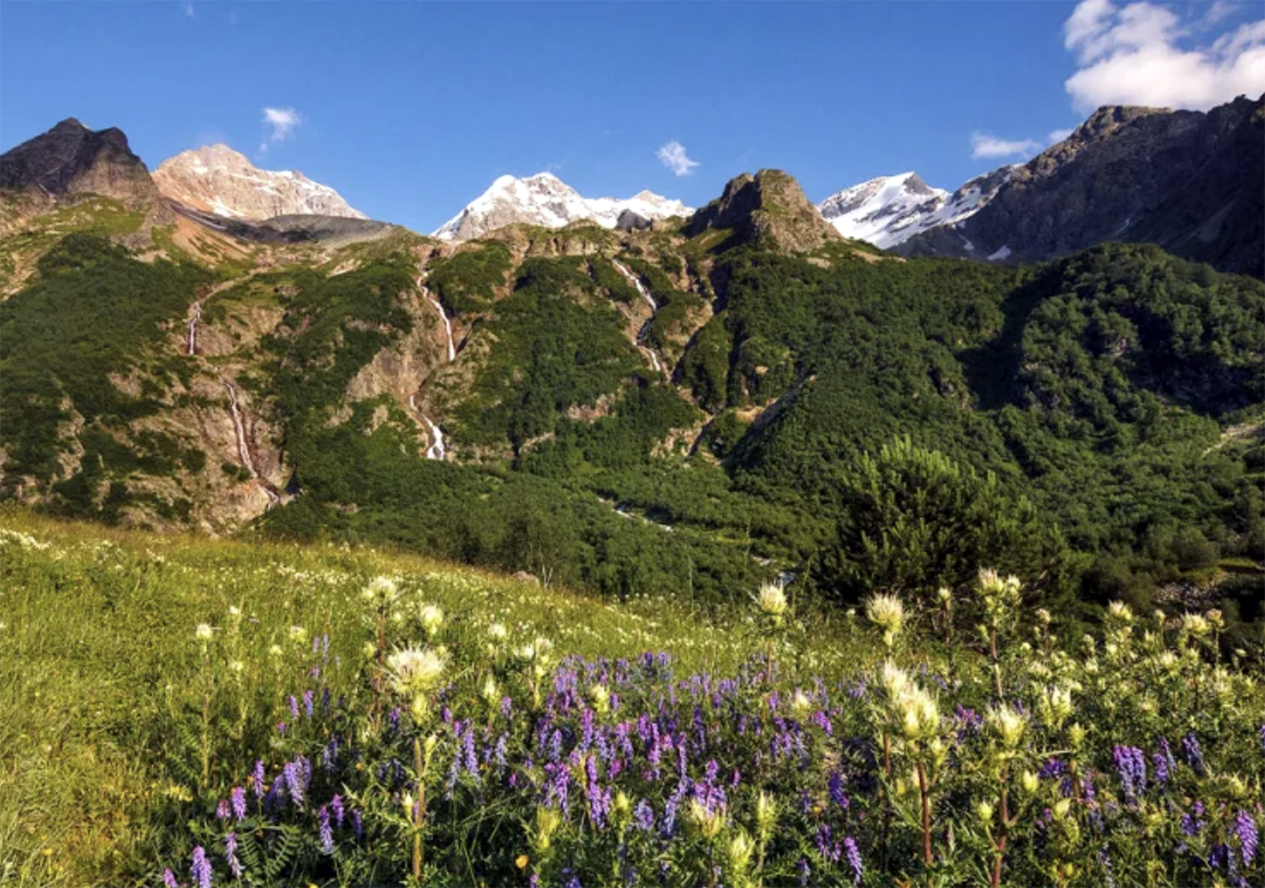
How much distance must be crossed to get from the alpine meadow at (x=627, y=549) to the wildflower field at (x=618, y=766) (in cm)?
3

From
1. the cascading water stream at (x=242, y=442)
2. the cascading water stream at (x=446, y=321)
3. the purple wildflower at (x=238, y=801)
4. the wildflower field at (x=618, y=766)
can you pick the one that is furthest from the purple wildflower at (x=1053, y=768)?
the cascading water stream at (x=446, y=321)

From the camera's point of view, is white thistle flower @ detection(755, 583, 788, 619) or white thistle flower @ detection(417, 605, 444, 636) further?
white thistle flower @ detection(755, 583, 788, 619)

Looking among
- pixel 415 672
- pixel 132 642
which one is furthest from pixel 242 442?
pixel 415 672

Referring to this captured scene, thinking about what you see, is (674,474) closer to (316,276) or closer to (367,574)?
(316,276)

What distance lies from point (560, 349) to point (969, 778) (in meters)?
131

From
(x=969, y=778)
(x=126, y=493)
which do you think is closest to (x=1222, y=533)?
(x=969, y=778)

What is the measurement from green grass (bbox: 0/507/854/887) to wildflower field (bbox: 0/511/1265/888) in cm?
3

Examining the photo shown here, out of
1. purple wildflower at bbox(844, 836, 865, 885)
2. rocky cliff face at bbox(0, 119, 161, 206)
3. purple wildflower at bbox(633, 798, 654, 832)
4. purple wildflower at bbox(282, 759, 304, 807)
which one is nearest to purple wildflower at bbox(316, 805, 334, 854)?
purple wildflower at bbox(282, 759, 304, 807)

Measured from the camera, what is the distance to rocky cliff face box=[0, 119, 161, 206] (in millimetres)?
151500

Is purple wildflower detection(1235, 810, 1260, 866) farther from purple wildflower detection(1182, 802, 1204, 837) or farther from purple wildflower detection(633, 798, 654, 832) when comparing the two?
purple wildflower detection(633, 798, 654, 832)

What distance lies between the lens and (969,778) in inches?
73.0

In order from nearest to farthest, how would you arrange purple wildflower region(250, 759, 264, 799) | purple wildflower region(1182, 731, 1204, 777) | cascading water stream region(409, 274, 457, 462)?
purple wildflower region(250, 759, 264, 799), purple wildflower region(1182, 731, 1204, 777), cascading water stream region(409, 274, 457, 462)

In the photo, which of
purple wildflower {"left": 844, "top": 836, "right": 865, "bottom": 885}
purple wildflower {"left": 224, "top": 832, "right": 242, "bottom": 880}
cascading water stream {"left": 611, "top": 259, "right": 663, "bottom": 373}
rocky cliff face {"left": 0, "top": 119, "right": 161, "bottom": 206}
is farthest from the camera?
rocky cliff face {"left": 0, "top": 119, "right": 161, "bottom": 206}

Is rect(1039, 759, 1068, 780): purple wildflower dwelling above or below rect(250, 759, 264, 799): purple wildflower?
below
